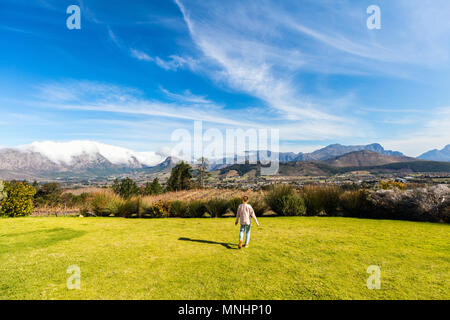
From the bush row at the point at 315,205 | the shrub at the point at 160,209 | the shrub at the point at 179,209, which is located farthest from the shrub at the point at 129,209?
the shrub at the point at 179,209

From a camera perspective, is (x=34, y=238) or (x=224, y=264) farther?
(x=34, y=238)

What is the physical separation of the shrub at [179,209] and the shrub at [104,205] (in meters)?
3.53

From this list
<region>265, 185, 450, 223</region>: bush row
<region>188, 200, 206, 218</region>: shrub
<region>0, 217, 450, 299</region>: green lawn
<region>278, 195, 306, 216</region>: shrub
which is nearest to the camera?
<region>0, 217, 450, 299</region>: green lawn

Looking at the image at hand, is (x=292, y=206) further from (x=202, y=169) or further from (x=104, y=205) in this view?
(x=202, y=169)

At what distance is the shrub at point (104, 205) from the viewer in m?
13.5

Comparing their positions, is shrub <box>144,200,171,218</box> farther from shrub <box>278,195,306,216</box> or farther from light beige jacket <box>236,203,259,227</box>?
light beige jacket <box>236,203,259,227</box>

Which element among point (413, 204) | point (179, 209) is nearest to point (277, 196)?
point (179, 209)

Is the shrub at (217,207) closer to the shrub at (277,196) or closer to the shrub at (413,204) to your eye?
the shrub at (277,196)

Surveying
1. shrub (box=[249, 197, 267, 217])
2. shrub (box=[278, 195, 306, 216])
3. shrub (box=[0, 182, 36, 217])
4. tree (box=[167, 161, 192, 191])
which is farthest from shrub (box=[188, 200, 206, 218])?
tree (box=[167, 161, 192, 191])

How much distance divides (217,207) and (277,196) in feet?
12.2

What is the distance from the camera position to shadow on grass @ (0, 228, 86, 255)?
613 centimetres

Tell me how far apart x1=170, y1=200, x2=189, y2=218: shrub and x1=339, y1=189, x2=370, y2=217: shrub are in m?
9.26

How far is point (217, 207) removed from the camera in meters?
12.9
